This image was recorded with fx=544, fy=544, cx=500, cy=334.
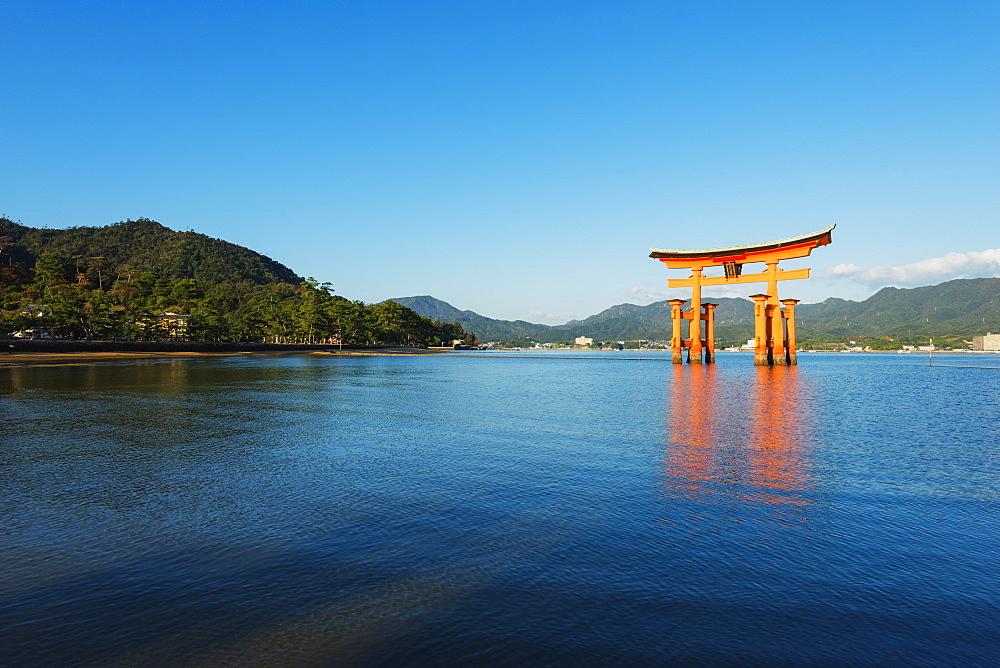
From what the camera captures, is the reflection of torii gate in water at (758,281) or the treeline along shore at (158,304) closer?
the reflection of torii gate in water at (758,281)

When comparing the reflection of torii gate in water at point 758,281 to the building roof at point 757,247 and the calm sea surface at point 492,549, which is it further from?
the calm sea surface at point 492,549

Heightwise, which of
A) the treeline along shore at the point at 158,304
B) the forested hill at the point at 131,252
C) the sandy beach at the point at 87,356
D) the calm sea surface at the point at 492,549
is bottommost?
the calm sea surface at the point at 492,549

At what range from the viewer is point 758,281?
230 feet

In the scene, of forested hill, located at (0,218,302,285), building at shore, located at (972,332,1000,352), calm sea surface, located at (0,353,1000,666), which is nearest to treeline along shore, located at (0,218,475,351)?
forested hill, located at (0,218,302,285)

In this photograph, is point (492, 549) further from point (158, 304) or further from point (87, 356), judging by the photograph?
point (158, 304)

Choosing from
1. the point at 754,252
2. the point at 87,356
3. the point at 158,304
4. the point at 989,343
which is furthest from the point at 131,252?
the point at 989,343

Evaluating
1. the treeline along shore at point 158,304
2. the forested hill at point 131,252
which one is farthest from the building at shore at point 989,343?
the forested hill at point 131,252

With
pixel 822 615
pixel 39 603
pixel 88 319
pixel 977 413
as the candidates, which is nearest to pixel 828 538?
pixel 822 615

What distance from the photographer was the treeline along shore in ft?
251

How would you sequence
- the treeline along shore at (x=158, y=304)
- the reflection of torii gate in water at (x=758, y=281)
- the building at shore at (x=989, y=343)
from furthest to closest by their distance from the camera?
the building at shore at (x=989, y=343) < the treeline along shore at (x=158, y=304) < the reflection of torii gate in water at (x=758, y=281)

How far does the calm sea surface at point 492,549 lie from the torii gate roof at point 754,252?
52.3 metres

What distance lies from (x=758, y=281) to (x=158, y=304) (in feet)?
309

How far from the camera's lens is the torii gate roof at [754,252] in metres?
62.0

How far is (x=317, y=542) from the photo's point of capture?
297 inches
